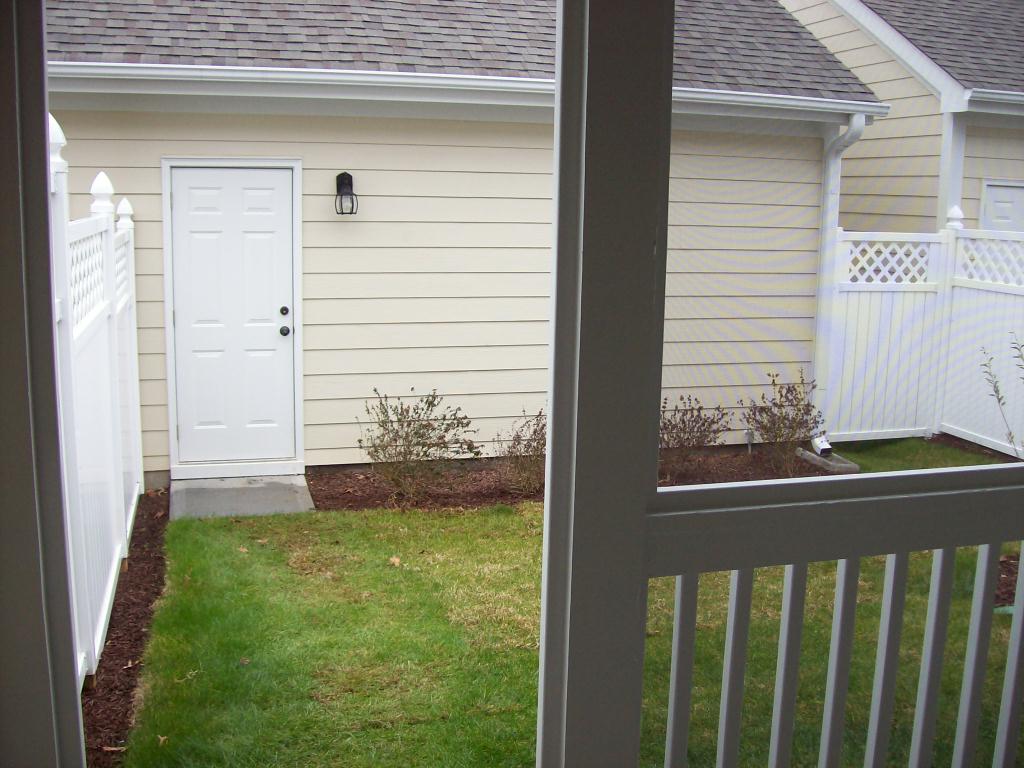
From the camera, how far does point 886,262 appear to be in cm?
161

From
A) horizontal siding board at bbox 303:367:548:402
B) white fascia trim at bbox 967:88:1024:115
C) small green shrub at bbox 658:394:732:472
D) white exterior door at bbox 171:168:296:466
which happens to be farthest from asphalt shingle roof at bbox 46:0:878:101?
small green shrub at bbox 658:394:732:472

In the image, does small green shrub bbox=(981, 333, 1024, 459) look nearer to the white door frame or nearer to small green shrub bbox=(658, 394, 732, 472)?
small green shrub bbox=(658, 394, 732, 472)

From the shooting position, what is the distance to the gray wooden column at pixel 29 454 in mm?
1250

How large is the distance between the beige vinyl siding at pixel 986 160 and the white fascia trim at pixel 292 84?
4559 millimetres

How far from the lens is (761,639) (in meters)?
1.74

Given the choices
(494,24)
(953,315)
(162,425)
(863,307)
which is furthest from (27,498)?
(494,24)

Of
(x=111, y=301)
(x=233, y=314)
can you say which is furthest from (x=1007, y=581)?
(x=233, y=314)

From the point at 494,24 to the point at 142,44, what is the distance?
247 cm

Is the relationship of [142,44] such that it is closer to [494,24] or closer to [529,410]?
[494,24]

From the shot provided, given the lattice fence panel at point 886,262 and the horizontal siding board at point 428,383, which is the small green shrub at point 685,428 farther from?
the horizontal siding board at point 428,383

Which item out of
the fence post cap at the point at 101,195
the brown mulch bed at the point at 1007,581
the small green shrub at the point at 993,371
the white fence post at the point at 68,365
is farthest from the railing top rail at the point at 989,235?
the fence post cap at the point at 101,195

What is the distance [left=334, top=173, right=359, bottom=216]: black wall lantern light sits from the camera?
6551 mm

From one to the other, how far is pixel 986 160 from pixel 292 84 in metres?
5.28

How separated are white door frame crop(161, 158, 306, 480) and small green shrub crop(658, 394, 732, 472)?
542 cm
